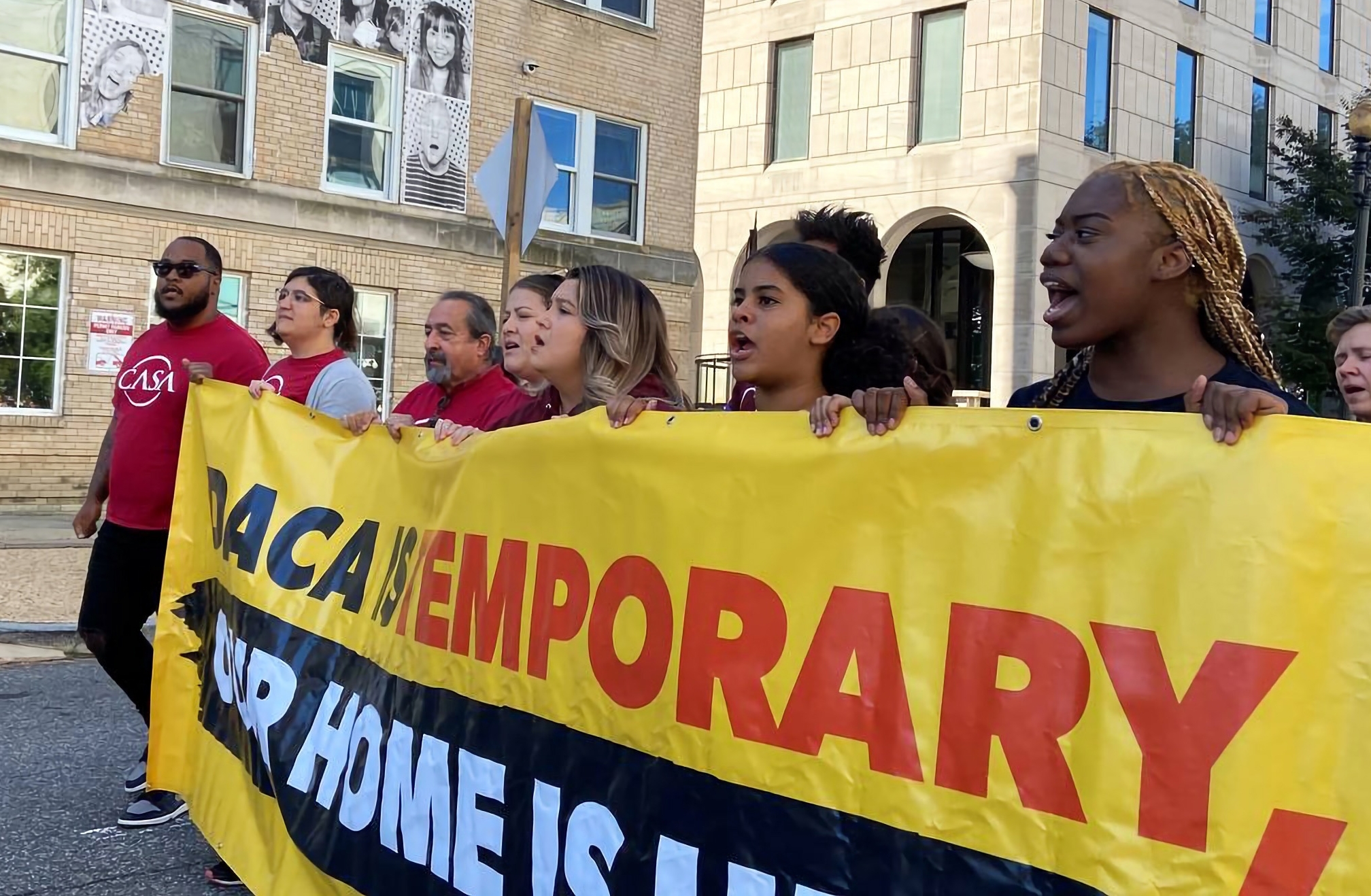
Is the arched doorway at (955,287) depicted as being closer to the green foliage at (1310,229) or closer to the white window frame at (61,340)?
the green foliage at (1310,229)

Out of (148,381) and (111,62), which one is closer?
(148,381)

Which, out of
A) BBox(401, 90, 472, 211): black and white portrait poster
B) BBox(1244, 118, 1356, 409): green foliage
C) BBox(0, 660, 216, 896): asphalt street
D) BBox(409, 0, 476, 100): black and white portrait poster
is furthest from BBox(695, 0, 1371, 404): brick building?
BBox(0, 660, 216, 896): asphalt street

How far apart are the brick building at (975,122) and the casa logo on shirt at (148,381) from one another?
59.0ft

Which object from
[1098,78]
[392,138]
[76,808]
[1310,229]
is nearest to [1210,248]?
[76,808]

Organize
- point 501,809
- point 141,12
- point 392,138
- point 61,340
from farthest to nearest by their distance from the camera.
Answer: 1. point 392,138
2. point 141,12
3. point 61,340
4. point 501,809

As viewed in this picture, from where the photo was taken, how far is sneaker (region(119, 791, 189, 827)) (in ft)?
14.3

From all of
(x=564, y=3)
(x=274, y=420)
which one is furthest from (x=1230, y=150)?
(x=274, y=420)

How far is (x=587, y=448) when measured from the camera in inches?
111

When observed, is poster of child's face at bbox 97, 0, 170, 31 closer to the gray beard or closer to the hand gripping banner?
the gray beard

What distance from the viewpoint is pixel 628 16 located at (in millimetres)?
18578

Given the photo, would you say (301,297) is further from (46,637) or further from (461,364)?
(46,637)

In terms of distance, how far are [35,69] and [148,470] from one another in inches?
427

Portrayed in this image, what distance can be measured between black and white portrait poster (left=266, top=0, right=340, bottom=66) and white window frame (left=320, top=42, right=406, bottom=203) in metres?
0.27

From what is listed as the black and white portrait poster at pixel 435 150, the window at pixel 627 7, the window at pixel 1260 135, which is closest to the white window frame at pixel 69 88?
the black and white portrait poster at pixel 435 150
